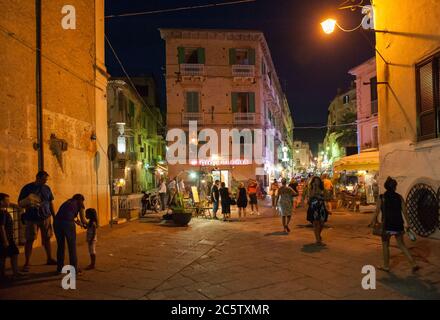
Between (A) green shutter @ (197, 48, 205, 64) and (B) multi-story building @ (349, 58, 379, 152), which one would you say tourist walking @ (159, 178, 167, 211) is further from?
(B) multi-story building @ (349, 58, 379, 152)

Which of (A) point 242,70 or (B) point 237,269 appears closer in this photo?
(B) point 237,269

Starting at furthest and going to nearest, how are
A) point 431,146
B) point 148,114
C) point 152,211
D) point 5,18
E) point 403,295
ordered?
point 148,114 → point 152,211 → point 431,146 → point 5,18 → point 403,295

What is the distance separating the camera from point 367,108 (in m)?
29.7

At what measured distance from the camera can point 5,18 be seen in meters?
8.32

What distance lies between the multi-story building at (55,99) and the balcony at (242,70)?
18.8 metres

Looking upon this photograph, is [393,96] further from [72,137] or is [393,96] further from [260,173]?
[260,173]

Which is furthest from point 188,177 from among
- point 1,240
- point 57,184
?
point 1,240

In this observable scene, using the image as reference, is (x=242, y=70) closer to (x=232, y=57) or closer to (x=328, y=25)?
(x=232, y=57)

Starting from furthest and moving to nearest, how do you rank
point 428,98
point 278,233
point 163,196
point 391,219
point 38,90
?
point 163,196, point 278,233, point 38,90, point 428,98, point 391,219

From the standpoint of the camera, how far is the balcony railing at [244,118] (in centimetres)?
3139

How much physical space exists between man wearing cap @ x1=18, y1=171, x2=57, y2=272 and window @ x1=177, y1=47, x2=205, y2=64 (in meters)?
25.2

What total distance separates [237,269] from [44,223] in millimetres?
3656

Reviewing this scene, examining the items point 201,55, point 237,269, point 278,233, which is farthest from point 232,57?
point 237,269

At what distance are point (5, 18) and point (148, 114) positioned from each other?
31.1 m
